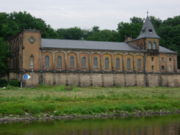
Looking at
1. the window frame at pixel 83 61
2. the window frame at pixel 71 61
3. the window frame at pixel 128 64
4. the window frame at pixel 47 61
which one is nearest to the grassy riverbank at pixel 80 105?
the window frame at pixel 47 61

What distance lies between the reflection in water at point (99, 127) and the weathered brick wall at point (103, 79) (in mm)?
32428

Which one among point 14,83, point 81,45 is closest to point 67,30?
point 81,45

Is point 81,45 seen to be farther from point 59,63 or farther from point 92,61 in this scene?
point 59,63

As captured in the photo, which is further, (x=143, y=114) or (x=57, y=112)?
(x=143, y=114)

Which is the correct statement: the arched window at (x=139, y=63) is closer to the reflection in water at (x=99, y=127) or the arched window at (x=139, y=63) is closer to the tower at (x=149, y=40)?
the tower at (x=149, y=40)

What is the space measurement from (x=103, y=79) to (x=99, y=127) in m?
39.7

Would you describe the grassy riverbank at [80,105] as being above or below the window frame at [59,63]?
below

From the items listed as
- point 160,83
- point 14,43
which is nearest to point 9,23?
point 14,43

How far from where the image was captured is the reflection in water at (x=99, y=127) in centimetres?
2239

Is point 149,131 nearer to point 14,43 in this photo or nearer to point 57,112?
point 57,112

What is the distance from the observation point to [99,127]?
80.4ft

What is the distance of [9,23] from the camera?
75.1 m

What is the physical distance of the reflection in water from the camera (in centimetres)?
2239

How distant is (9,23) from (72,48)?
20.5 metres
